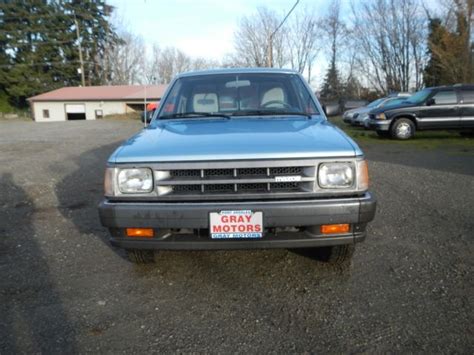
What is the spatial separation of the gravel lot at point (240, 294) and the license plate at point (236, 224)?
55 centimetres

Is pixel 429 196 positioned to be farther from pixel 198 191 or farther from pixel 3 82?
pixel 3 82

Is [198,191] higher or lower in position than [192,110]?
lower

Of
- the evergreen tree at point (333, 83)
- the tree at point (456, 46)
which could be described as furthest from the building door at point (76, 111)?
the tree at point (456, 46)

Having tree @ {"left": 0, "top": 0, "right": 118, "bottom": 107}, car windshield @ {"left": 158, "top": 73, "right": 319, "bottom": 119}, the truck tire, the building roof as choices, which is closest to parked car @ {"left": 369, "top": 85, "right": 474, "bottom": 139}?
car windshield @ {"left": 158, "top": 73, "right": 319, "bottom": 119}

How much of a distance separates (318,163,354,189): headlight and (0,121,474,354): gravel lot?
83 cm

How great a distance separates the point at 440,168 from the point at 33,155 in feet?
32.2

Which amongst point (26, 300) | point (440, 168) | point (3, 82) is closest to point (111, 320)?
point (26, 300)

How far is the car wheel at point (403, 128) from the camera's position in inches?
524

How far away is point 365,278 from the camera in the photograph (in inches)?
127

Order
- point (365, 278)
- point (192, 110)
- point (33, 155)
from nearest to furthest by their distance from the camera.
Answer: point (365, 278)
point (192, 110)
point (33, 155)

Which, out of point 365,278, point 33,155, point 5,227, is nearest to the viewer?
point 365,278

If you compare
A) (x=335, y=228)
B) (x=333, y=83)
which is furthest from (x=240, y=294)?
(x=333, y=83)

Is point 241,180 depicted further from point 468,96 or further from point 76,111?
point 76,111

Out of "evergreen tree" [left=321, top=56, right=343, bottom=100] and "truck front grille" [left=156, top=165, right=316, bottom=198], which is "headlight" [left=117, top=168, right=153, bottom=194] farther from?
"evergreen tree" [left=321, top=56, right=343, bottom=100]
